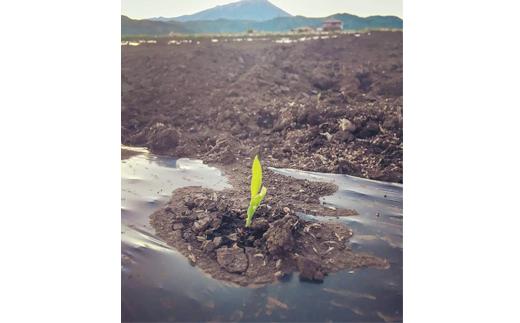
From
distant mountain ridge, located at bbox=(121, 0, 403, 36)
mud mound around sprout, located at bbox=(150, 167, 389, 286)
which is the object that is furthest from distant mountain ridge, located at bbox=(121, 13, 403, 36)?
mud mound around sprout, located at bbox=(150, 167, 389, 286)

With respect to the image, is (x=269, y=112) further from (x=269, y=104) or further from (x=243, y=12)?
(x=243, y=12)

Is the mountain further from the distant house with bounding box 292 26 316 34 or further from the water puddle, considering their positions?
the water puddle

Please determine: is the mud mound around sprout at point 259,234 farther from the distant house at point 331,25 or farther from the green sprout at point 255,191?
the distant house at point 331,25

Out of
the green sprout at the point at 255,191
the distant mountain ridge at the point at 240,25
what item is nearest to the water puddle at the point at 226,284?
the green sprout at the point at 255,191

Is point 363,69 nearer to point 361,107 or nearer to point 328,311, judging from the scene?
point 361,107

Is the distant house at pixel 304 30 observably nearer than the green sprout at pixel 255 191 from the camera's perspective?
No
